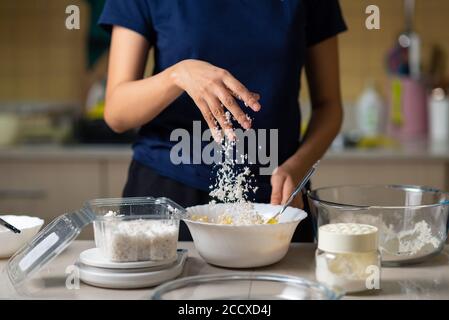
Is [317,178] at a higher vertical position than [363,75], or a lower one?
lower

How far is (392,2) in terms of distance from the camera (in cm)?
237

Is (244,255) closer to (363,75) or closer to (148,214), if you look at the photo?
(148,214)

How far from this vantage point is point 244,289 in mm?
783

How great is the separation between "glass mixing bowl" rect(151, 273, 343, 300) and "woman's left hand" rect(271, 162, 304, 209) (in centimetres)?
29

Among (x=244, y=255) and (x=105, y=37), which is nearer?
(x=244, y=255)

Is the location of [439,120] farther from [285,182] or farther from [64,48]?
[285,182]

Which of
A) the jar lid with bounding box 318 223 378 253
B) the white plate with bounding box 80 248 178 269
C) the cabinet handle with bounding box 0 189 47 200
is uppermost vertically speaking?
the jar lid with bounding box 318 223 378 253

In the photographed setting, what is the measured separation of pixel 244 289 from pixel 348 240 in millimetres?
128

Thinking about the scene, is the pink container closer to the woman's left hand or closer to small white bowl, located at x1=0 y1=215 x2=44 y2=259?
Result: the woman's left hand

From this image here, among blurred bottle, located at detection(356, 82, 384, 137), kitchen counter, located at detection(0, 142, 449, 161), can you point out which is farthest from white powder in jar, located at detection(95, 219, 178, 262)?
blurred bottle, located at detection(356, 82, 384, 137)

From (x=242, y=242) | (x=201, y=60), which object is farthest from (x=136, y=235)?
(x=201, y=60)

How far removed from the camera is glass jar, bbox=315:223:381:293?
81cm

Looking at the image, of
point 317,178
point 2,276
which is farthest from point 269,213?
point 317,178
